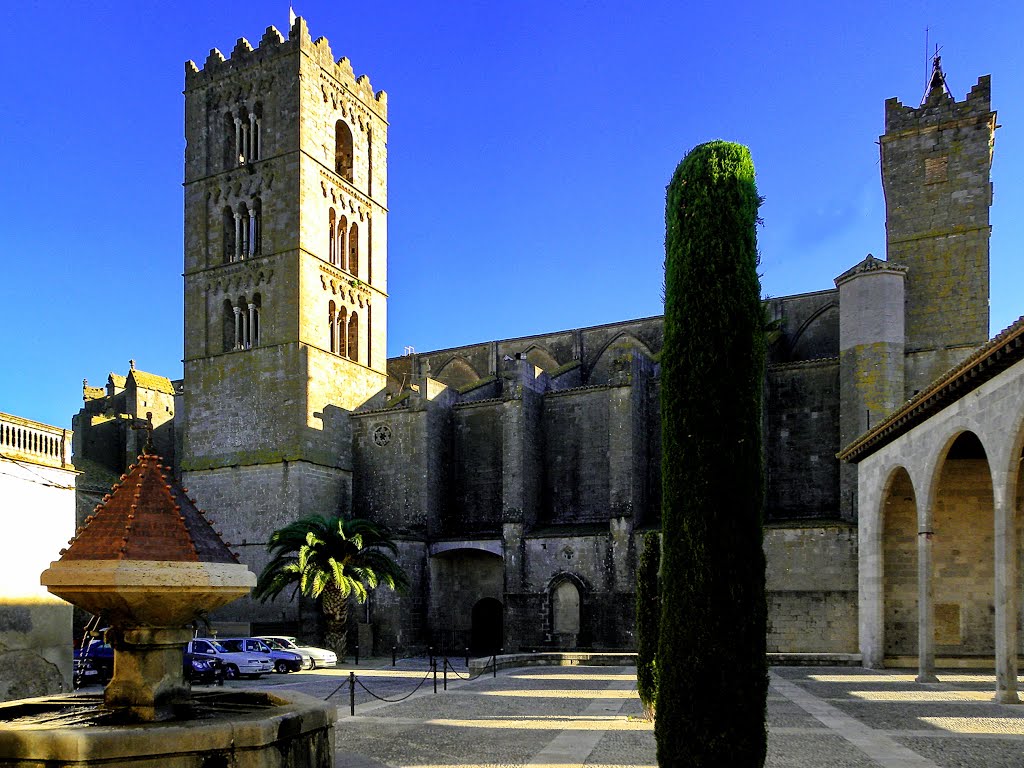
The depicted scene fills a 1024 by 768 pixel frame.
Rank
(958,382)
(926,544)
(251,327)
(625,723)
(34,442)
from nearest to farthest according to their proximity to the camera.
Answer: (625,723)
(34,442)
(958,382)
(926,544)
(251,327)

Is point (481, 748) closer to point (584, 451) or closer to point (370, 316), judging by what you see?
point (584, 451)

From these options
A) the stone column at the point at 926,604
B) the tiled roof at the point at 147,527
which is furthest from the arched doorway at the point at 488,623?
the tiled roof at the point at 147,527

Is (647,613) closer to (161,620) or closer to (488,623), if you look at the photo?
(161,620)

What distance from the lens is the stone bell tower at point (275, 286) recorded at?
35219mm

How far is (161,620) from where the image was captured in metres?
7.82

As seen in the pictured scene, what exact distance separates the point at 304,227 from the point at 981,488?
25.8m

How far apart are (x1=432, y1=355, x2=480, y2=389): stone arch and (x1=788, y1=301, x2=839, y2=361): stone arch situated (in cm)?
1524

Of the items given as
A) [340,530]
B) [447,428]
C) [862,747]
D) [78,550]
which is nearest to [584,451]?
[447,428]

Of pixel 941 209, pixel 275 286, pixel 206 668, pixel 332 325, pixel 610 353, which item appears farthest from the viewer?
pixel 610 353


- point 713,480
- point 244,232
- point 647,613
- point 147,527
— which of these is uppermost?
point 244,232

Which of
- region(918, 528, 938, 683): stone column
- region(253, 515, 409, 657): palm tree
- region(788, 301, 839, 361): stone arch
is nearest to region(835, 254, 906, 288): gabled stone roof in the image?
region(788, 301, 839, 361): stone arch

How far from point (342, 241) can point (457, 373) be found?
903 centimetres

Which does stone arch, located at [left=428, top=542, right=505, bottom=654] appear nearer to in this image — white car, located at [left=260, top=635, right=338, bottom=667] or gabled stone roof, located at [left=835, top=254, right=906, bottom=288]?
white car, located at [left=260, top=635, right=338, bottom=667]

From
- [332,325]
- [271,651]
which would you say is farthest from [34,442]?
[332,325]
